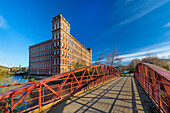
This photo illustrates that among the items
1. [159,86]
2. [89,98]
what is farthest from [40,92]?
[159,86]

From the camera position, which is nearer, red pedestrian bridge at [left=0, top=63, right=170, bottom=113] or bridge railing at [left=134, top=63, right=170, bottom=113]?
bridge railing at [left=134, top=63, right=170, bottom=113]

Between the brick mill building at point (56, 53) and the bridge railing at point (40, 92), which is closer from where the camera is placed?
the bridge railing at point (40, 92)

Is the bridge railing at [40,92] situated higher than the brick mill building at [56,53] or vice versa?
the brick mill building at [56,53]

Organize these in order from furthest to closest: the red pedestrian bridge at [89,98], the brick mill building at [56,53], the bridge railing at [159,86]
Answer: the brick mill building at [56,53] → the red pedestrian bridge at [89,98] → the bridge railing at [159,86]

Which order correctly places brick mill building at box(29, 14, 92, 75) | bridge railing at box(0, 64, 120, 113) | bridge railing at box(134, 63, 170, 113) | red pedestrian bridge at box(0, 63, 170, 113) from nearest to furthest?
bridge railing at box(0, 64, 120, 113) < bridge railing at box(134, 63, 170, 113) < red pedestrian bridge at box(0, 63, 170, 113) < brick mill building at box(29, 14, 92, 75)

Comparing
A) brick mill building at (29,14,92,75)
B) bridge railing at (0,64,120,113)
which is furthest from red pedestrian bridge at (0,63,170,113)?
brick mill building at (29,14,92,75)

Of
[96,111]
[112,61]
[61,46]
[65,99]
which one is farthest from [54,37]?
[96,111]

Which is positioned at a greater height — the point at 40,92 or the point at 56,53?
the point at 56,53

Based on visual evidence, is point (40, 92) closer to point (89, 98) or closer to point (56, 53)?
point (89, 98)

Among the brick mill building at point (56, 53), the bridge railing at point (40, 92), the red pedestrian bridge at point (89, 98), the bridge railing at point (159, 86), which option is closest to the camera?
the bridge railing at point (40, 92)

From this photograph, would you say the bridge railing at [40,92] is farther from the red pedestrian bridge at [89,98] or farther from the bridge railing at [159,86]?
the bridge railing at [159,86]

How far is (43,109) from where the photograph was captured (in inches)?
140

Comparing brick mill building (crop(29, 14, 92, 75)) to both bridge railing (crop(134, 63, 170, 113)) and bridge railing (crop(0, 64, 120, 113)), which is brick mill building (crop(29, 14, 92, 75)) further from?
bridge railing (crop(134, 63, 170, 113))

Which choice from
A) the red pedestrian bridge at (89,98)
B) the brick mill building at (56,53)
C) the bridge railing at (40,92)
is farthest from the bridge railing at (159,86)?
the brick mill building at (56,53)
